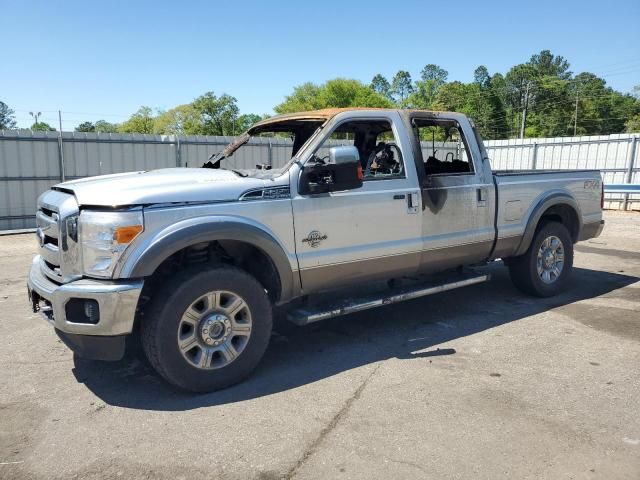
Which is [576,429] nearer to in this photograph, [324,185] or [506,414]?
[506,414]

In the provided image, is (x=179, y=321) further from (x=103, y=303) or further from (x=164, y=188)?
(x=164, y=188)

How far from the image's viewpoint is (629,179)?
16828mm

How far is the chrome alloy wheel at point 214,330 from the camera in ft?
12.1

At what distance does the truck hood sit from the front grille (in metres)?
0.11

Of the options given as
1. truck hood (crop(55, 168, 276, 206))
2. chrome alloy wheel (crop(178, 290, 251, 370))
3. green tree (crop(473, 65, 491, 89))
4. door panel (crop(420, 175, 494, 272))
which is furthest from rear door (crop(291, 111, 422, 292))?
green tree (crop(473, 65, 491, 89))

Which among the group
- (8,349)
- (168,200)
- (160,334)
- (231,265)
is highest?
(168,200)

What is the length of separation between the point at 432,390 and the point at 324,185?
1759 millimetres

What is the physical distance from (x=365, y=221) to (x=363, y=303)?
704mm

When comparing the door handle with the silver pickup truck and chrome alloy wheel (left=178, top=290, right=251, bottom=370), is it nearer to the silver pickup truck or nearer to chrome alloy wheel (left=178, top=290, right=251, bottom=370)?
the silver pickup truck

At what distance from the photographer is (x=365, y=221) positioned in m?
4.48

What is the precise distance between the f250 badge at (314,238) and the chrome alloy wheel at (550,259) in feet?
10.5

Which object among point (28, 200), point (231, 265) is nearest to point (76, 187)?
point (231, 265)

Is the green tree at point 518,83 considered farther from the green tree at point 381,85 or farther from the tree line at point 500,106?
the green tree at point 381,85

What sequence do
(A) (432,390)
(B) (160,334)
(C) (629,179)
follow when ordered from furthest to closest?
(C) (629,179), (A) (432,390), (B) (160,334)
